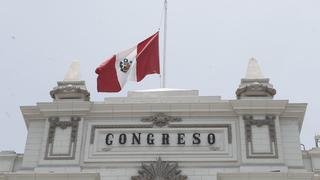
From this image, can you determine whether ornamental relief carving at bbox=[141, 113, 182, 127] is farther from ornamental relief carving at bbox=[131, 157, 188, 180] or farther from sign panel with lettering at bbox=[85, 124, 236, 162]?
ornamental relief carving at bbox=[131, 157, 188, 180]

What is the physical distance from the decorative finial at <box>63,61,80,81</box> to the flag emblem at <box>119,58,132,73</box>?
1.64 metres

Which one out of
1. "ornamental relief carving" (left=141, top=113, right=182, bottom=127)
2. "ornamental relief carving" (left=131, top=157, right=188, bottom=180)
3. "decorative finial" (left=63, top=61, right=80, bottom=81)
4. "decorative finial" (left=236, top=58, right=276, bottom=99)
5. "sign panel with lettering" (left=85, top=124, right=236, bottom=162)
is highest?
"decorative finial" (left=63, top=61, right=80, bottom=81)

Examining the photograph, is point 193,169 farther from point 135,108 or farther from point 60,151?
point 60,151

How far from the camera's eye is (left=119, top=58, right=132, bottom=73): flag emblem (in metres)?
23.5

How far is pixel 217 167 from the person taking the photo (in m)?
20.1

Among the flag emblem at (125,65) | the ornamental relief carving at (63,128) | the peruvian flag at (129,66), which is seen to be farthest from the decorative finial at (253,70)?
the ornamental relief carving at (63,128)

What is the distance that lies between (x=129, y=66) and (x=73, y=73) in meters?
2.16

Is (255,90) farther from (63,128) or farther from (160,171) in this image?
(63,128)

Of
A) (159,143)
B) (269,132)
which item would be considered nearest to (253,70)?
(269,132)

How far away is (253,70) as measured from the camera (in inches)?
892

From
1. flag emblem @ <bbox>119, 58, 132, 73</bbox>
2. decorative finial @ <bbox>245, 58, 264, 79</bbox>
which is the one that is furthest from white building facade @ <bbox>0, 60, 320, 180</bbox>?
flag emblem @ <bbox>119, 58, 132, 73</bbox>

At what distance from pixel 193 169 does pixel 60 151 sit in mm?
4529

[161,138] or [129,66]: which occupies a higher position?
[129,66]

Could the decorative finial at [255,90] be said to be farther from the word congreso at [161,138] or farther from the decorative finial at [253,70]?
the word congreso at [161,138]
